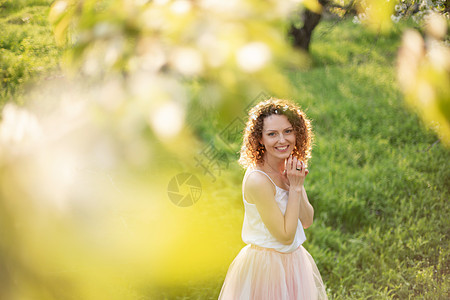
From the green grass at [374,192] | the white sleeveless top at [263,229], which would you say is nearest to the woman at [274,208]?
the white sleeveless top at [263,229]

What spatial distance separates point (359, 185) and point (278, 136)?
10.9 feet

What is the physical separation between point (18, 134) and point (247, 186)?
3.59 feet

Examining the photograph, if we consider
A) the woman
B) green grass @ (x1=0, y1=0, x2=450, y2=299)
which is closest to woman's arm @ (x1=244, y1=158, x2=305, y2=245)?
the woman

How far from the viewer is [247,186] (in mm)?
1687

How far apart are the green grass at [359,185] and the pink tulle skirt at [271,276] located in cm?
99

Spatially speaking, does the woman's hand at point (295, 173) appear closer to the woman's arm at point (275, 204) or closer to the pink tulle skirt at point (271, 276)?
the woman's arm at point (275, 204)

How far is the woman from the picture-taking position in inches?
63.6

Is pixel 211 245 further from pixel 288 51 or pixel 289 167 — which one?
pixel 288 51

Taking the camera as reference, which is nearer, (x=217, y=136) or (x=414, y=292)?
(x=414, y=292)

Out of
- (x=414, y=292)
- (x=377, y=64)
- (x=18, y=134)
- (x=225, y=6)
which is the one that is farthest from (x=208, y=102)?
(x=377, y=64)

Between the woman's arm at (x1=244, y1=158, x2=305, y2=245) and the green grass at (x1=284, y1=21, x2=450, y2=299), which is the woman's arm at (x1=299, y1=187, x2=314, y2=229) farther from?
the green grass at (x1=284, y1=21, x2=450, y2=299)

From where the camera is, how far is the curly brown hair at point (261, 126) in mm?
1729

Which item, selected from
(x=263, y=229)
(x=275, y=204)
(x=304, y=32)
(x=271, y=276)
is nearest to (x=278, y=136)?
(x=275, y=204)

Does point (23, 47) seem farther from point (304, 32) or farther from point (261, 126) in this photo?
point (304, 32)
